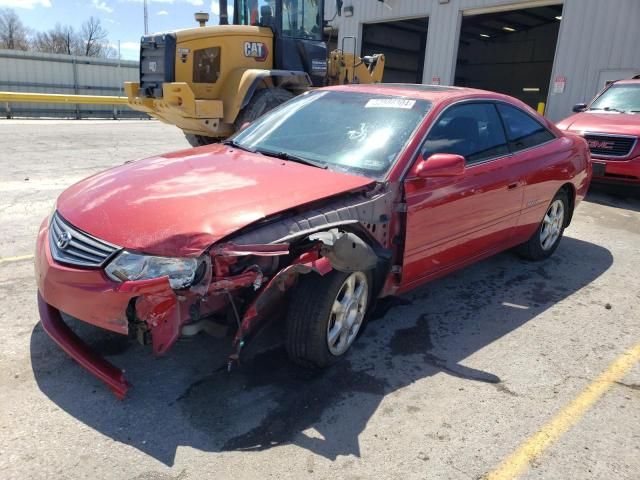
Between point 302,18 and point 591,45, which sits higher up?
point 591,45

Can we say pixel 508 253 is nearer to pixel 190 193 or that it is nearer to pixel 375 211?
pixel 375 211

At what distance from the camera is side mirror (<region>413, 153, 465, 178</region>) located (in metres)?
3.33

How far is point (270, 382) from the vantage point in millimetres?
2959

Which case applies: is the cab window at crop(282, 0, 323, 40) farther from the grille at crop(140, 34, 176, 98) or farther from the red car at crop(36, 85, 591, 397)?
the red car at crop(36, 85, 591, 397)

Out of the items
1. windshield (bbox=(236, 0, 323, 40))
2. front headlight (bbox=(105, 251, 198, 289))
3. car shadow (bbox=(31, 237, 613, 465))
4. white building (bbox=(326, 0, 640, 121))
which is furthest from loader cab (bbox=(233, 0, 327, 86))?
front headlight (bbox=(105, 251, 198, 289))

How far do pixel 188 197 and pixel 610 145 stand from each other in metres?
7.34

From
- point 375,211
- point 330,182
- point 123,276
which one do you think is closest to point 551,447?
point 375,211

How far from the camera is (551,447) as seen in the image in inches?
101

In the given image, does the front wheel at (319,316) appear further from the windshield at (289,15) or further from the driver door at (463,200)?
the windshield at (289,15)

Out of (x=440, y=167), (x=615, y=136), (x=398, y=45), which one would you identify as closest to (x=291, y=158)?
(x=440, y=167)

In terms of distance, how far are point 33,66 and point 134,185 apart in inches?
959

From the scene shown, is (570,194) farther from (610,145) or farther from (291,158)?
(610,145)

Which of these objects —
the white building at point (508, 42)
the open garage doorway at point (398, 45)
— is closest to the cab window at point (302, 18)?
the white building at point (508, 42)

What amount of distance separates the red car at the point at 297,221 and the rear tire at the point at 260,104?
14.5 ft
